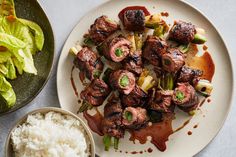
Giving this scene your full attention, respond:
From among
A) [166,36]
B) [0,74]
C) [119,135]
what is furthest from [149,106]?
[0,74]

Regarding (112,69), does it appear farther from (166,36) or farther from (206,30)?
(206,30)

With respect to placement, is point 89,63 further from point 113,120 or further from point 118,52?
point 113,120

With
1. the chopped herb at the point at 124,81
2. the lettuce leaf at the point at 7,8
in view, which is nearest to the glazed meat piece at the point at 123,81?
the chopped herb at the point at 124,81

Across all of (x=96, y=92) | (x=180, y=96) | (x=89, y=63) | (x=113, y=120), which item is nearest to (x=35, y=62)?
(x=89, y=63)

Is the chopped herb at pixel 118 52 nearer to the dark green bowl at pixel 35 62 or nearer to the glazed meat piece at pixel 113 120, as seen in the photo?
the glazed meat piece at pixel 113 120

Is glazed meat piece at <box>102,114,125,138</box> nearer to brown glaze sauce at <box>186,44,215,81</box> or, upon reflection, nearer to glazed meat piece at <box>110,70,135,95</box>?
glazed meat piece at <box>110,70,135,95</box>

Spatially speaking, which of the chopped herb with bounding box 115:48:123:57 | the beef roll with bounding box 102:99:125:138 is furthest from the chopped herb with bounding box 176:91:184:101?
the chopped herb with bounding box 115:48:123:57
